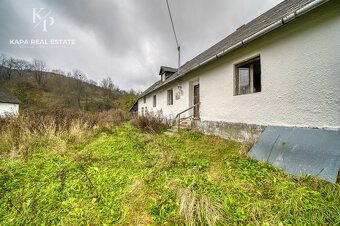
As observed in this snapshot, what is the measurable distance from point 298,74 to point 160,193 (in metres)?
4.05

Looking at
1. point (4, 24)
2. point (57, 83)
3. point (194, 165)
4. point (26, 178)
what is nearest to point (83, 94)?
point (57, 83)

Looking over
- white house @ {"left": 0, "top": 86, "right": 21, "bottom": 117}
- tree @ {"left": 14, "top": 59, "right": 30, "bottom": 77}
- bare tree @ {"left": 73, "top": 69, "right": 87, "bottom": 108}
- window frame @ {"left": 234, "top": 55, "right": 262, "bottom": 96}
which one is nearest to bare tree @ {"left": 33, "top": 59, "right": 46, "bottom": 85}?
tree @ {"left": 14, "top": 59, "right": 30, "bottom": 77}

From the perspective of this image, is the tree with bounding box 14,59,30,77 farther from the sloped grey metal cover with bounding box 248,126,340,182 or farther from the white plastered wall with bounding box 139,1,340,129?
the sloped grey metal cover with bounding box 248,126,340,182

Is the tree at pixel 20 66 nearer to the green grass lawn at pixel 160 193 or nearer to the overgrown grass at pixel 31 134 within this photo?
the overgrown grass at pixel 31 134

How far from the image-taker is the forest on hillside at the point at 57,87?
21.5 metres

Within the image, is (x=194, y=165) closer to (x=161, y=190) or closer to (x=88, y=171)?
(x=161, y=190)

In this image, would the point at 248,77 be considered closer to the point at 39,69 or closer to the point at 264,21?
the point at 264,21

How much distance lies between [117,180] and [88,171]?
0.78 m

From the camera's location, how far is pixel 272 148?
2646mm

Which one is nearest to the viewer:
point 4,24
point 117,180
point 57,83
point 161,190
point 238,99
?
point 161,190

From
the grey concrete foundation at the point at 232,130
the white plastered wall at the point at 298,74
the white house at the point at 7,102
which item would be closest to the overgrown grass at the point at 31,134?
the grey concrete foundation at the point at 232,130

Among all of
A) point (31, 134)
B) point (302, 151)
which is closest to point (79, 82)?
point (31, 134)

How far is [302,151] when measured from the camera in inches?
87.6

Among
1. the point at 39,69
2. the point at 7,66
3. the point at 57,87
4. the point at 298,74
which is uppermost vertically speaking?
the point at 39,69
